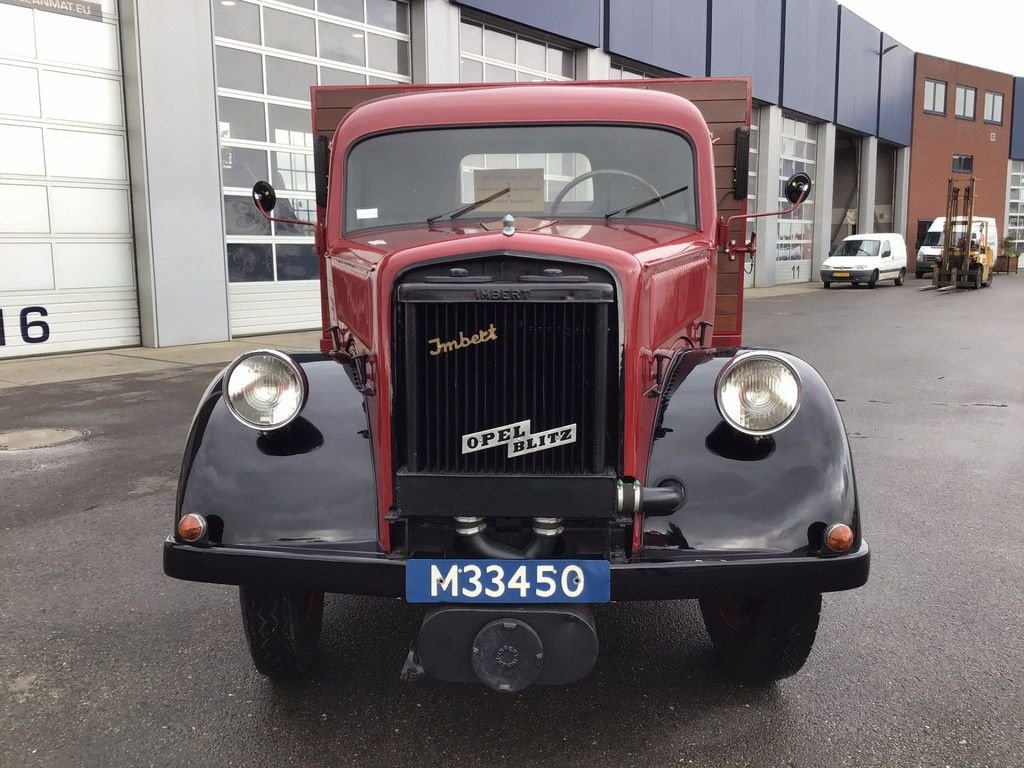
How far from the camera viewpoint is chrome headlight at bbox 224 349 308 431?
2713 mm

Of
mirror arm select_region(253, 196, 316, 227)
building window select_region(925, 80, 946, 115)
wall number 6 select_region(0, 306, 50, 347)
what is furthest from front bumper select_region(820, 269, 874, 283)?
mirror arm select_region(253, 196, 316, 227)

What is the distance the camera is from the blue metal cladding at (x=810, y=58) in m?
28.1

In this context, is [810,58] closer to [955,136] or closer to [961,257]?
[961,257]

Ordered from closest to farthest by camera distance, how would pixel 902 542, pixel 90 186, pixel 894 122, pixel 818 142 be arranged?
pixel 902 542
pixel 90 186
pixel 818 142
pixel 894 122

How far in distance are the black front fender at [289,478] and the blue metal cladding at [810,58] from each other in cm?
2831

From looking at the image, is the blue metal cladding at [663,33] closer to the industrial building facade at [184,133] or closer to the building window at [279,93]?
the industrial building facade at [184,133]

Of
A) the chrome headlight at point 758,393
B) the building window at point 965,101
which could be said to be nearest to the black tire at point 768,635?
the chrome headlight at point 758,393

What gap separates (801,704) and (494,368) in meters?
1.54

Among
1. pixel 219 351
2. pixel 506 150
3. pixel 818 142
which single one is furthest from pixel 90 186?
pixel 818 142

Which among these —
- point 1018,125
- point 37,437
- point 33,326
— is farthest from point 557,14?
point 1018,125

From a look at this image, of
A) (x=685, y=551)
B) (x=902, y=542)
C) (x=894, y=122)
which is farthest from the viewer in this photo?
(x=894, y=122)

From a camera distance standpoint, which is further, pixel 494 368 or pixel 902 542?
pixel 902 542

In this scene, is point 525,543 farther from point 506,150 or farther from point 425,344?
point 506,150

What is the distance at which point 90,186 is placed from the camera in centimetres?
1148
